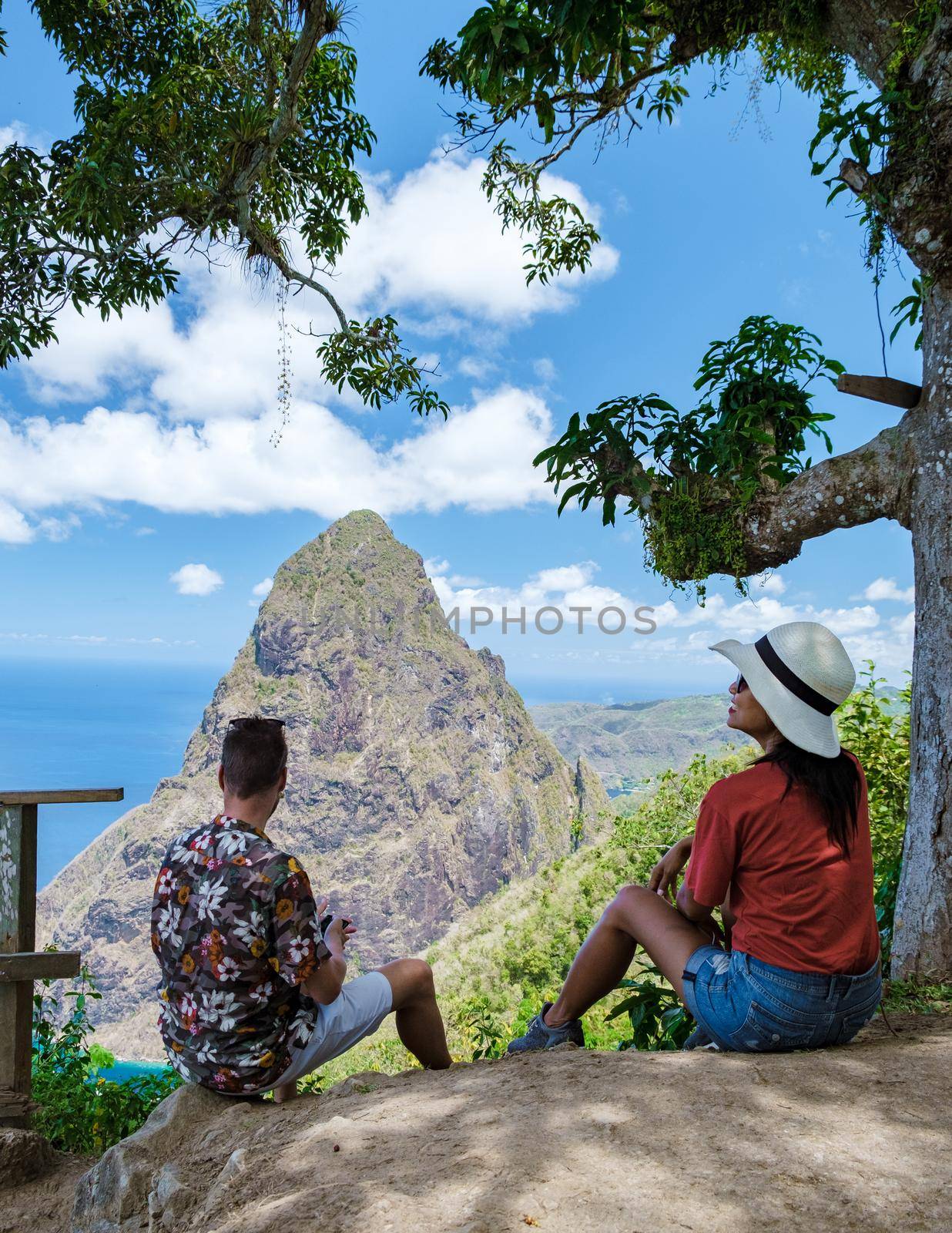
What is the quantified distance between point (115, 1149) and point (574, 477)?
3091 millimetres

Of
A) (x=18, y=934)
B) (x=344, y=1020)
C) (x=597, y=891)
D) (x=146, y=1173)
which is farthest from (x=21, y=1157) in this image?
(x=597, y=891)

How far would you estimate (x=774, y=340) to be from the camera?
13.3 feet

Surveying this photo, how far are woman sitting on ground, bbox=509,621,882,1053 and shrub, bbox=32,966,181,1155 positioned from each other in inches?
90.5

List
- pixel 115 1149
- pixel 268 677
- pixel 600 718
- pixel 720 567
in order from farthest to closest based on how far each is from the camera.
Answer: pixel 600 718 → pixel 268 677 → pixel 720 567 → pixel 115 1149

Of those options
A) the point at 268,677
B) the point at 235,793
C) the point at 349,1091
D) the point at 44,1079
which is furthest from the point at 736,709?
the point at 268,677

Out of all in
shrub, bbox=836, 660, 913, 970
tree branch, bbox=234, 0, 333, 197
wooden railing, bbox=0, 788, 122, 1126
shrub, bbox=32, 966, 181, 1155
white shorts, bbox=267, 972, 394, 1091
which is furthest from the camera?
shrub, bbox=836, 660, 913, 970

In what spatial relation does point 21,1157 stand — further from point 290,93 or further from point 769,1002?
point 290,93

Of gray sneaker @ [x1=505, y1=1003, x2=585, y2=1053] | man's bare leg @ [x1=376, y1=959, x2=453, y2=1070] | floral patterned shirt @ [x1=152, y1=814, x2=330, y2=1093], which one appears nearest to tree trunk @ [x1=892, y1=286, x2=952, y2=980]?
gray sneaker @ [x1=505, y1=1003, x2=585, y2=1053]

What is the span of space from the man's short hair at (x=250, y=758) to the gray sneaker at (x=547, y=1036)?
1033 millimetres

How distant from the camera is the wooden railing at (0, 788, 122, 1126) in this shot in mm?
2914

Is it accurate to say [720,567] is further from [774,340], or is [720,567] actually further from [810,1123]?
[810,1123]

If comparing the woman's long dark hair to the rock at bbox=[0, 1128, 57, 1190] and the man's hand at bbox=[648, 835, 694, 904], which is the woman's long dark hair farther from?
the rock at bbox=[0, 1128, 57, 1190]

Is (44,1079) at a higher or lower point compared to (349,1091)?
lower

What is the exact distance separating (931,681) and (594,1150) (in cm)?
226
